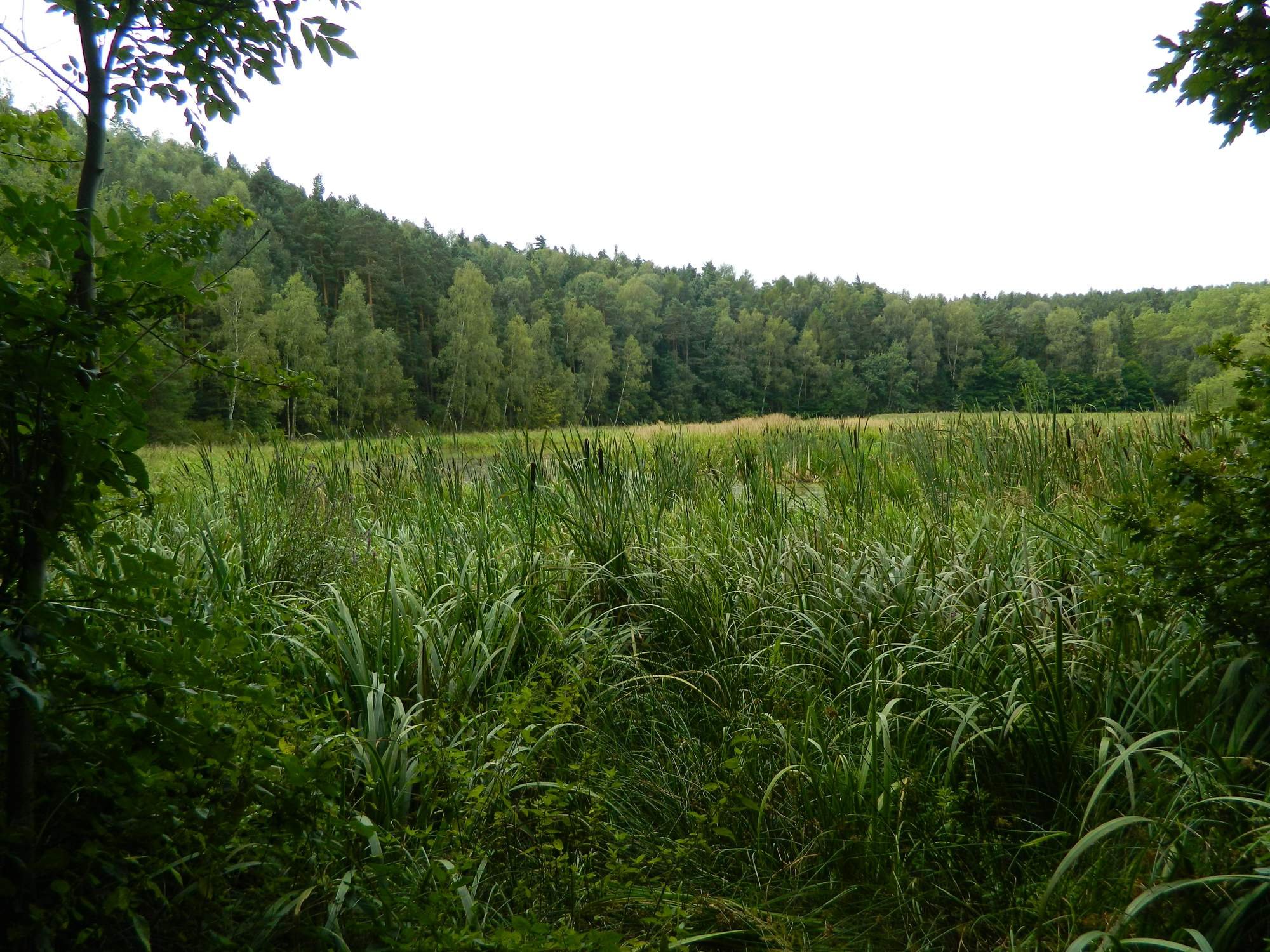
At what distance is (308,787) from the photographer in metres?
1.27

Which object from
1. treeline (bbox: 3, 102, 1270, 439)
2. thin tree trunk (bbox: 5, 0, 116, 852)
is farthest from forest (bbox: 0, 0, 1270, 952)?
→ treeline (bbox: 3, 102, 1270, 439)

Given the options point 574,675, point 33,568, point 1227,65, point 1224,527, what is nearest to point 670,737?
point 574,675

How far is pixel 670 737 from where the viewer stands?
2475 mm

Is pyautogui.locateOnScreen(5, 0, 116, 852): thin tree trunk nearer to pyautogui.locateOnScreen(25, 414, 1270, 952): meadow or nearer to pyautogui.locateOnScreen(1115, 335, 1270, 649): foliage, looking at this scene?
pyautogui.locateOnScreen(25, 414, 1270, 952): meadow

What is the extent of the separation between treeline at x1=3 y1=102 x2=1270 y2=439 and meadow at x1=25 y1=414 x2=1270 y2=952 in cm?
344

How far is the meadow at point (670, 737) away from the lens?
1.27 metres

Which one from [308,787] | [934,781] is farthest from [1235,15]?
[308,787]

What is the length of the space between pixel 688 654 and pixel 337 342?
29.9 metres

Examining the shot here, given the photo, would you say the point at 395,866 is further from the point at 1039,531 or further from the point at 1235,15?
the point at 1235,15

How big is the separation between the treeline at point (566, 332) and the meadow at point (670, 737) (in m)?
3.44

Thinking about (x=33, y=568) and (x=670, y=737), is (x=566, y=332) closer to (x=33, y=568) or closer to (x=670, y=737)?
(x=670, y=737)

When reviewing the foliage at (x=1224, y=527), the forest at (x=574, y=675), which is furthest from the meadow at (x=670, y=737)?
the foliage at (x=1224, y=527)

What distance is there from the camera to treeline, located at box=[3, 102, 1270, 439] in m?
26.7

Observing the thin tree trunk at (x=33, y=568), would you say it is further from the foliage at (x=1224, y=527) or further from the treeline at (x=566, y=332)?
the treeline at (x=566, y=332)
